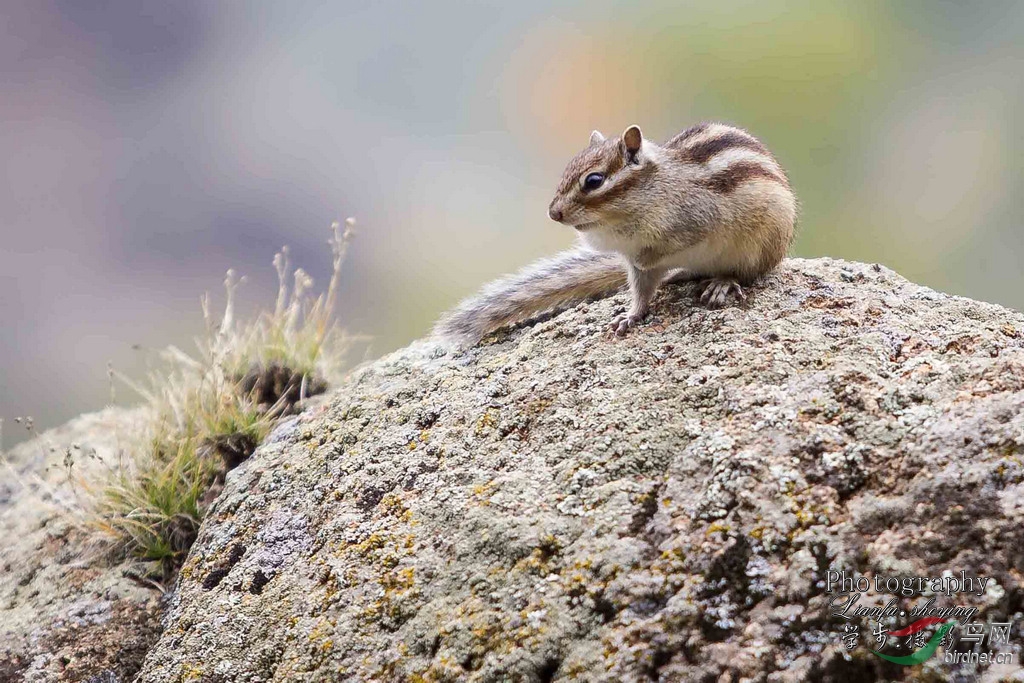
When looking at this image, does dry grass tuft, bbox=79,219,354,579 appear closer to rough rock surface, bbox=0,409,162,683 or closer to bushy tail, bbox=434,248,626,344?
rough rock surface, bbox=0,409,162,683

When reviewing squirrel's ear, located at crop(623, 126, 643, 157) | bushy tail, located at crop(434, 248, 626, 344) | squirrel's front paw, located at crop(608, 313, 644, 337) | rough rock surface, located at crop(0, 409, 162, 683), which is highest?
squirrel's ear, located at crop(623, 126, 643, 157)

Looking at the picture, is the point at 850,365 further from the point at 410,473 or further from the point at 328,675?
the point at 328,675

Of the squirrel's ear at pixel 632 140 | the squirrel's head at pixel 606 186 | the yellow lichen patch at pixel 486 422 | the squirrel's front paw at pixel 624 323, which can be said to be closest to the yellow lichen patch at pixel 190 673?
the yellow lichen patch at pixel 486 422

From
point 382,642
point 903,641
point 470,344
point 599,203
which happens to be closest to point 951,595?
point 903,641

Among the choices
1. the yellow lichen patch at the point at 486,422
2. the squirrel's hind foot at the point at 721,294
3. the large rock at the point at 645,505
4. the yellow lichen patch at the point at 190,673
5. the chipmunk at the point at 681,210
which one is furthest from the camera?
the chipmunk at the point at 681,210

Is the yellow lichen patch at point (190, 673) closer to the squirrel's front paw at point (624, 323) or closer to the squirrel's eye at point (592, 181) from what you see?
the squirrel's front paw at point (624, 323)

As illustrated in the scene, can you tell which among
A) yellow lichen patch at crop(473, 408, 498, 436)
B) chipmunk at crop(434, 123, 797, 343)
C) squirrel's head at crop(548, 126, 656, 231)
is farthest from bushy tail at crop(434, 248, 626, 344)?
yellow lichen patch at crop(473, 408, 498, 436)
